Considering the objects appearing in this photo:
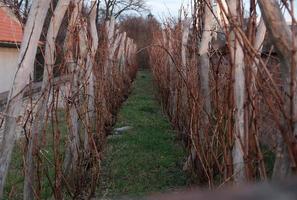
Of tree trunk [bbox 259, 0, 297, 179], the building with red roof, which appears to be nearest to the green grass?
tree trunk [bbox 259, 0, 297, 179]

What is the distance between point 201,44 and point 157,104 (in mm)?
11552

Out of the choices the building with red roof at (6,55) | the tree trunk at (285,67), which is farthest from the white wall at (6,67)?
the tree trunk at (285,67)

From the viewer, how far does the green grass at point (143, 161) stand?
639 centimetres

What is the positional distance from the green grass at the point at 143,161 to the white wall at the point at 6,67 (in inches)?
431

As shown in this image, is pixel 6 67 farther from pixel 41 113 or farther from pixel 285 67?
pixel 285 67

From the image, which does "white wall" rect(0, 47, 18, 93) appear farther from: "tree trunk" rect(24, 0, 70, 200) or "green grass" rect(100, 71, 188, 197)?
"tree trunk" rect(24, 0, 70, 200)

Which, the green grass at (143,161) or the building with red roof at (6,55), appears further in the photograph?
the building with red roof at (6,55)

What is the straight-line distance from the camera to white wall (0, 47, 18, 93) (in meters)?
22.4

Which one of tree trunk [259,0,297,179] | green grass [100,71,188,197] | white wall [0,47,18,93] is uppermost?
tree trunk [259,0,297,179]

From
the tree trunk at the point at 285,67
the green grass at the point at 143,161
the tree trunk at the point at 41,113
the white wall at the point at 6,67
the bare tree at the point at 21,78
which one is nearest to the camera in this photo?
the tree trunk at the point at 285,67

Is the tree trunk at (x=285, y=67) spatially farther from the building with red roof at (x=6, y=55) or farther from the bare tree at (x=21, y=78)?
the building with red roof at (x=6, y=55)

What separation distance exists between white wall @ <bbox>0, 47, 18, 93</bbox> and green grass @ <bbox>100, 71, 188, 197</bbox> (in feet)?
35.9

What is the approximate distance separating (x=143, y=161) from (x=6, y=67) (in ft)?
53.3

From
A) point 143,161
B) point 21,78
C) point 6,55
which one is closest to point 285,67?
point 21,78
